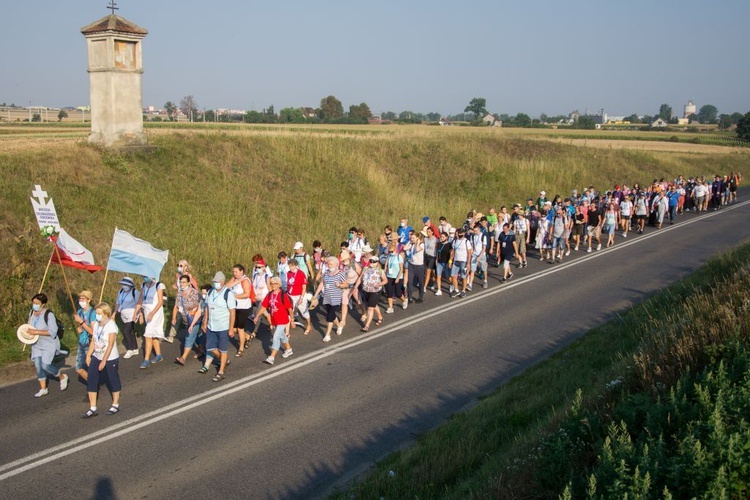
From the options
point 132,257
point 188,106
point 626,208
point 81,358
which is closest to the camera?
point 81,358

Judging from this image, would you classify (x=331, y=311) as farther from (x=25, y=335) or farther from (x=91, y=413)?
(x=25, y=335)

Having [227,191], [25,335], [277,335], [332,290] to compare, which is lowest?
[277,335]

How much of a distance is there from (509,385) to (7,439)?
22.5 ft

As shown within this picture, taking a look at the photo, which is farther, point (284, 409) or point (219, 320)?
point (219, 320)

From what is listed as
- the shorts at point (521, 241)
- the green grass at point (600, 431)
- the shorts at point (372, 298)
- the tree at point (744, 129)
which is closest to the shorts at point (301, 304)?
the shorts at point (372, 298)

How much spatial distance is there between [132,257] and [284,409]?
4.33 meters

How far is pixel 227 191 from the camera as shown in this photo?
21.9m

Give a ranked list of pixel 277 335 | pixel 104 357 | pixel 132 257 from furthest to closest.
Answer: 1. pixel 132 257
2. pixel 277 335
3. pixel 104 357

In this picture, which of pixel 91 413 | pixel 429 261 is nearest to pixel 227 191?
pixel 429 261

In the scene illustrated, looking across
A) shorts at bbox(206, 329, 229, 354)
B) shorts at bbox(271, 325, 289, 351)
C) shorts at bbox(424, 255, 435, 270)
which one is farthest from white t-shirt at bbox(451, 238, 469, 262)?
shorts at bbox(206, 329, 229, 354)

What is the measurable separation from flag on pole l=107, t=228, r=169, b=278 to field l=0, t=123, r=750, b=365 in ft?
8.08

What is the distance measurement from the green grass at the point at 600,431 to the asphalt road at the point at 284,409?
734mm

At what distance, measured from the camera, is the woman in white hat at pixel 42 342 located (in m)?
10.1

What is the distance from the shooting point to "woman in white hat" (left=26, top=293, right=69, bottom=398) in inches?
396
